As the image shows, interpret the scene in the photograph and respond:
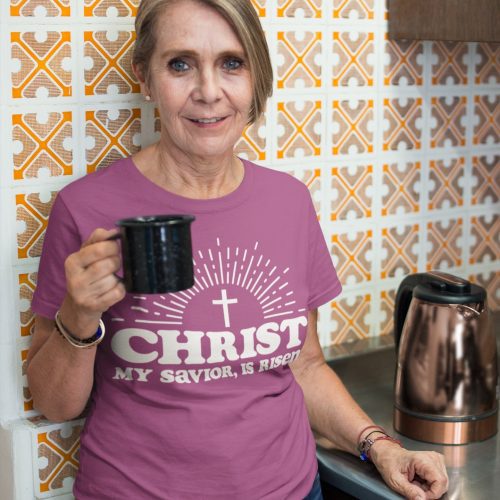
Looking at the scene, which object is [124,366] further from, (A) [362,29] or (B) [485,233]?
(B) [485,233]

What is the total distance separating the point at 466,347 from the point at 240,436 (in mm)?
400

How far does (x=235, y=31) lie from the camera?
3.98ft

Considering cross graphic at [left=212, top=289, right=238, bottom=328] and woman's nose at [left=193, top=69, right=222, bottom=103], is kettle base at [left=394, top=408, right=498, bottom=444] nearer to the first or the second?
cross graphic at [left=212, top=289, right=238, bottom=328]

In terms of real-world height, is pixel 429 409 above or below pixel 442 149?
below

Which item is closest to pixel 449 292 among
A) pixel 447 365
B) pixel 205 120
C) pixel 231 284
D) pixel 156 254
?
pixel 447 365

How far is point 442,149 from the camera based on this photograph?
1.86 metres

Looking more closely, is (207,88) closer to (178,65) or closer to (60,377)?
(178,65)

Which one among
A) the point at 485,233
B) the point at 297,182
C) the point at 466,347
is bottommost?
the point at 466,347

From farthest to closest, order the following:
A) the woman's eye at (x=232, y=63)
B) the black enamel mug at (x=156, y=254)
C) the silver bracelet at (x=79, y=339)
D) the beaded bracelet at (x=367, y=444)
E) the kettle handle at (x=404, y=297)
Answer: the kettle handle at (x=404, y=297) → the beaded bracelet at (x=367, y=444) → the woman's eye at (x=232, y=63) → the silver bracelet at (x=79, y=339) → the black enamel mug at (x=156, y=254)

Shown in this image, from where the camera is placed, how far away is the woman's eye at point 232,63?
4.06 ft

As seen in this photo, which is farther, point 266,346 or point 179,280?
point 266,346

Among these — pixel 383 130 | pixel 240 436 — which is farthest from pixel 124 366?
pixel 383 130

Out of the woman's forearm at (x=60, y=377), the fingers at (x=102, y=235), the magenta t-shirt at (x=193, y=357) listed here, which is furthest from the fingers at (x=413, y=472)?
the fingers at (x=102, y=235)

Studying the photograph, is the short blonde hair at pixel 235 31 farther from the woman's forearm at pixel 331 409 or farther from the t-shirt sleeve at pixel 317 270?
the woman's forearm at pixel 331 409
